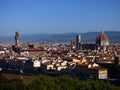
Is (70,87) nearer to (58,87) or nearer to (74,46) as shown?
(58,87)

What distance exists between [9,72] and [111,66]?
8402mm

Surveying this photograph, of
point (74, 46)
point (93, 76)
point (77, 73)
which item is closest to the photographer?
point (93, 76)

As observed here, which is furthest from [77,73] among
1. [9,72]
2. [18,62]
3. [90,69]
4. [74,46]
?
[74,46]

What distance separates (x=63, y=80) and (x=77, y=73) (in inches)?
427

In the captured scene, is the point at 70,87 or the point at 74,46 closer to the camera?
the point at 70,87

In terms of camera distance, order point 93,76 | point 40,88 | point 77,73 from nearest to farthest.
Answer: point 40,88 < point 93,76 < point 77,73

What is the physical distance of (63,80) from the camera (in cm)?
2209

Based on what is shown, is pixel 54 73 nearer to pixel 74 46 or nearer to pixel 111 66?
pixel 111 66

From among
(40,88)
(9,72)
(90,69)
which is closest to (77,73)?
(90,69)

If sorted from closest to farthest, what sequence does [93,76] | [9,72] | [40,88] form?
[40,88] → [93,76] → [9,72]

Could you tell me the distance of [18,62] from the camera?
42.0 meters

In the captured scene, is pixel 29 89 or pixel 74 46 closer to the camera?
pixel 29 89

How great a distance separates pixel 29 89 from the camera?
19828mm

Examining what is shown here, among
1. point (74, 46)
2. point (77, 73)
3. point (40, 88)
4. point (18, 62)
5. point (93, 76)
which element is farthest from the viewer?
point (74, 46)
